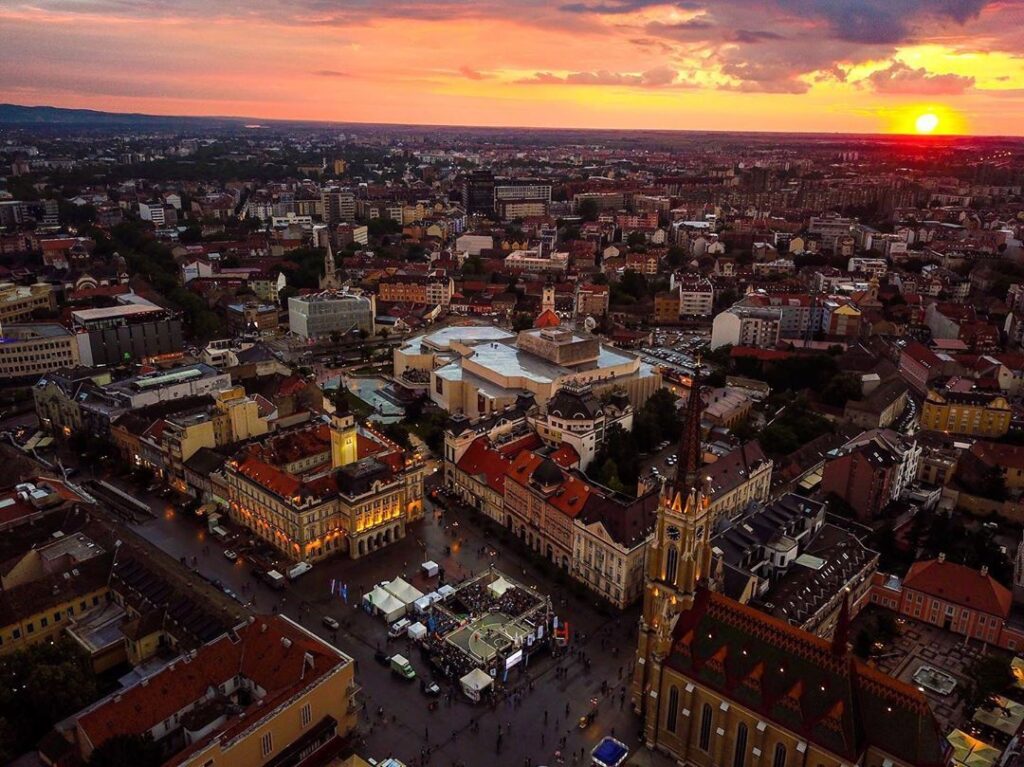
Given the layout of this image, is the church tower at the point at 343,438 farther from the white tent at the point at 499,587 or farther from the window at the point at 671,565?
the window at the point at 671,565

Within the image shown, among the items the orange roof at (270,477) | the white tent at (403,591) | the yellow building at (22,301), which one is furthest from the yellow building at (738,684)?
the yellow building at (22,301)

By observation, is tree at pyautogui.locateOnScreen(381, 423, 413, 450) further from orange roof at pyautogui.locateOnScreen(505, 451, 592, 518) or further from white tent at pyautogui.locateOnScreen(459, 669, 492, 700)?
white tent at pyautogui.locateOnScreen(459, 669, 492, 700)

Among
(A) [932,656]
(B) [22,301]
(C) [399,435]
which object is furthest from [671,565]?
(B) [22,301]

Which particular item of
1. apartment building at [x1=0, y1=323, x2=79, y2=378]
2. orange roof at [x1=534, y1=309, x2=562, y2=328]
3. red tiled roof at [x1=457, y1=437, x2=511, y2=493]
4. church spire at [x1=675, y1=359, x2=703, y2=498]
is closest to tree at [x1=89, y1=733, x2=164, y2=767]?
church spire at [x1=675, y1=359, x2=703, y2=498]

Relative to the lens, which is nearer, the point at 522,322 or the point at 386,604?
the point at 386,604

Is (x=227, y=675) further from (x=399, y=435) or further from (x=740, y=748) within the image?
(x=399, y=435)

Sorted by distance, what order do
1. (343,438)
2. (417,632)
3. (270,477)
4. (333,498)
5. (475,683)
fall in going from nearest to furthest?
(475,683) → (417,632) → (333,498) → (270,477) → (343,438)

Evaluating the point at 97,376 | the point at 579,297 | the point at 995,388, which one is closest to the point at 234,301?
the point at 97,376
